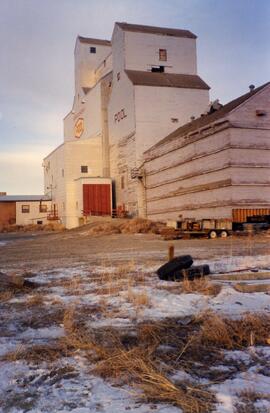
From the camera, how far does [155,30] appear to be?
120 ft

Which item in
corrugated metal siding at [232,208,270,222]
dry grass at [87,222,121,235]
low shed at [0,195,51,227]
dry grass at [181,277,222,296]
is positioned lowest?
dry grass at [181,277,222,296]

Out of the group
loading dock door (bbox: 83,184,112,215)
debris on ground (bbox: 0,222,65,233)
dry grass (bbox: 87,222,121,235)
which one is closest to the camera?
dry grass (bbox: 87,222,121,235)

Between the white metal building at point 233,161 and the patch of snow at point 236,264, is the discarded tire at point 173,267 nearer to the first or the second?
the patch of snow at point 236,264

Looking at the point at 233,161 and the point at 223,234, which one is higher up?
the point at 233,161

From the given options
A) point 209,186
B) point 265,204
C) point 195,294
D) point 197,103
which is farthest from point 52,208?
point 195,294

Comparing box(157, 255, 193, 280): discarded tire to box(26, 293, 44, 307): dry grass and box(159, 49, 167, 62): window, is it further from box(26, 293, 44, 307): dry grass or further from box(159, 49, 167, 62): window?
box(159, 49, 167, 62): window

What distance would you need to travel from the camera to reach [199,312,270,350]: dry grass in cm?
433

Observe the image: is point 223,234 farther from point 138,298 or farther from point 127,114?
point 127,114

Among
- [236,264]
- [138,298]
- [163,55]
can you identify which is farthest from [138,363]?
[163,55]

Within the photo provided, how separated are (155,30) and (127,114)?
8.51 m

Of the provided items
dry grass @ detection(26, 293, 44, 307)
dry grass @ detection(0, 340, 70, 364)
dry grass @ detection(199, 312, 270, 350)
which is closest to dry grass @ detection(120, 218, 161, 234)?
dry grass @ detection(26, 293, 44, 307)

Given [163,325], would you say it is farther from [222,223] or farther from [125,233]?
[125,233]

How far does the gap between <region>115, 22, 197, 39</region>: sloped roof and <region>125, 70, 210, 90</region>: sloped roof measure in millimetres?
3713

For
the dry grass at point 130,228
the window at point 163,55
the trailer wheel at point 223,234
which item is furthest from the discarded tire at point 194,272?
the window at point 163,55
